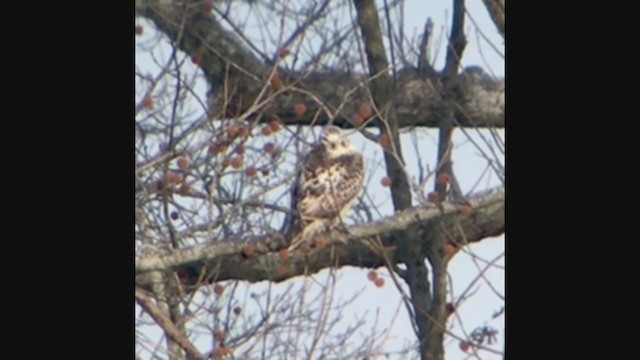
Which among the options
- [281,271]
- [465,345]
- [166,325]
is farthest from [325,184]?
[166,325]

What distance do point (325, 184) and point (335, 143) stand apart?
0.65m

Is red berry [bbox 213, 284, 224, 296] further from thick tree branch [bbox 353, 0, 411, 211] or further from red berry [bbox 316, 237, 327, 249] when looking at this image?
thick tree branch [bbox 353, 0, 411, 211]

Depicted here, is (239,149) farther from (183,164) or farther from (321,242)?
(321,242)

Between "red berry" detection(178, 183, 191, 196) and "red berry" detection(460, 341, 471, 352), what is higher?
"red berry" detection(178, 183, 191, 196)

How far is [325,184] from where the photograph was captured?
8883 mm

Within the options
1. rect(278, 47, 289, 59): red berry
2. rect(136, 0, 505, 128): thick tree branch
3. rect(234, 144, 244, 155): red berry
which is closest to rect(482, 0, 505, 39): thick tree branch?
rect(278, 47, 289, 59): red berry

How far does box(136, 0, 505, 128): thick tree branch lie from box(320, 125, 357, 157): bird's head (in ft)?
0.38

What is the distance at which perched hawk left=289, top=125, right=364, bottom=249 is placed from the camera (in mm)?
8164

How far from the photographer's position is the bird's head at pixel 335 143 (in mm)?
9273
